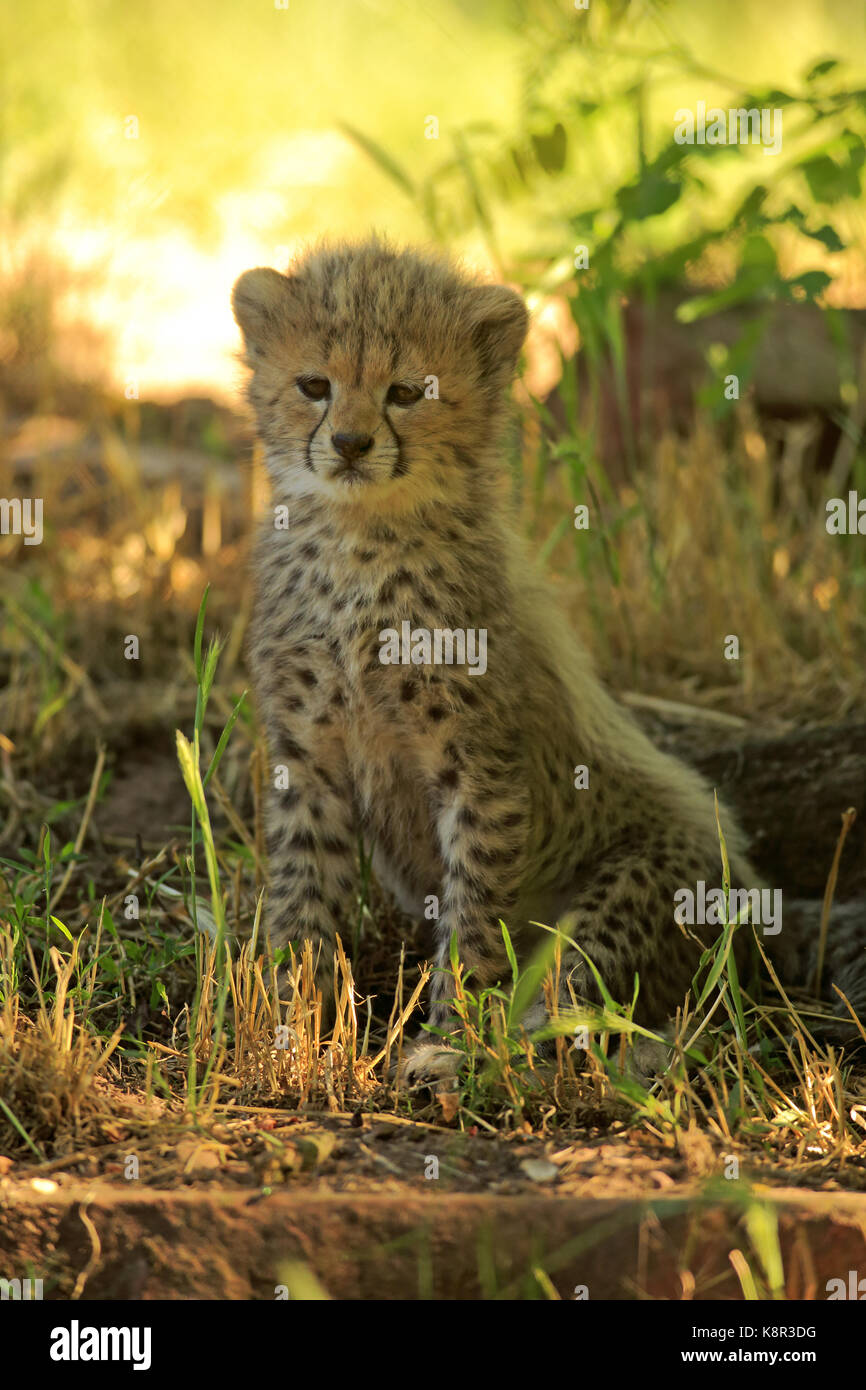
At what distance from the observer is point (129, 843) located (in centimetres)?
443

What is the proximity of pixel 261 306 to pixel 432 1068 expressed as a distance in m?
1.83

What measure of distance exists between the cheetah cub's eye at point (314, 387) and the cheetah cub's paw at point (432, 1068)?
1.47 meters

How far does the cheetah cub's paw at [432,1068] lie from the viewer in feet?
10.3

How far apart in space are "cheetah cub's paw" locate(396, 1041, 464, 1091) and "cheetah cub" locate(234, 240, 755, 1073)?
0.14 metres

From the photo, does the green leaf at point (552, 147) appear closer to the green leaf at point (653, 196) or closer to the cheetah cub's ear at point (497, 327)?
the green leaf at point (653, 196)

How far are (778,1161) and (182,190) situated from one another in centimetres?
808

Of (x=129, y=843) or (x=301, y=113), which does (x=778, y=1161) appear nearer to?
(x=129, y=843)

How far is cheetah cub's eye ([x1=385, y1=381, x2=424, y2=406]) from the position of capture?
340cm

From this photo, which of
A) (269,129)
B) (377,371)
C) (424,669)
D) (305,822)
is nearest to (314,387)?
(377,371)

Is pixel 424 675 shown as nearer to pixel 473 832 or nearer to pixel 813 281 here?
pixel 473 832

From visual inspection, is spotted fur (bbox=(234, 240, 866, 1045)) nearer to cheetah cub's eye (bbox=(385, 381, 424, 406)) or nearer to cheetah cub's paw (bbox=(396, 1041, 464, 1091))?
cheetah cub's eye (bbox=(385, 381, 424, 406))

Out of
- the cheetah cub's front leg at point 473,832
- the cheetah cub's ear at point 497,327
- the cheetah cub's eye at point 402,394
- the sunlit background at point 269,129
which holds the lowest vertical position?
the cheetah cub's front leg at point 473,832

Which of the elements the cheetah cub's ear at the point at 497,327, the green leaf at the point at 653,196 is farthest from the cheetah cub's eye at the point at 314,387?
the green leaf at the point at 653,196

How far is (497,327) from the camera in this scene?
11.9 feet
